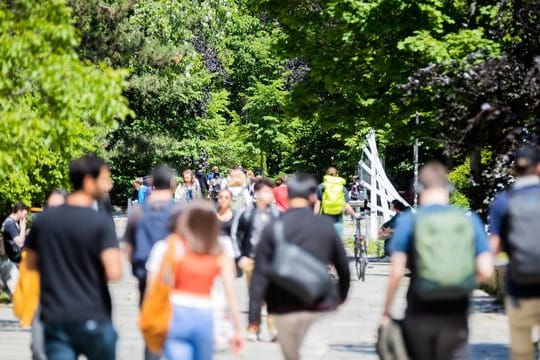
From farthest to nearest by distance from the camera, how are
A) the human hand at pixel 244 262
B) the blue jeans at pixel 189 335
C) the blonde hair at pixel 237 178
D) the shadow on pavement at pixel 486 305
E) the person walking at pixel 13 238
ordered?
the blonde hair at pixel 237 178 → the shadow on pavement at pixel 486 305 → the person walking at pixel 13 238 → the human hand at pixel 244 262 → the blue jeans at pixel 189 335

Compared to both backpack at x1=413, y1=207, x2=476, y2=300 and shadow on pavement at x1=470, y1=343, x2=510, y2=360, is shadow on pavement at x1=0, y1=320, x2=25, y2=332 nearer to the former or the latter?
shadow on pavement at x1=470, y1=343, x2=510, y2=360

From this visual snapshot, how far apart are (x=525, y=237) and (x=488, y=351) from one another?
5528 mm

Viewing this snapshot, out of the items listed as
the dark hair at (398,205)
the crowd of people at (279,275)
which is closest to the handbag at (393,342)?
the crowd of people at (279,275)

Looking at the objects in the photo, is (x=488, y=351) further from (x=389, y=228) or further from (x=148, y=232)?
(x=389, y=228)

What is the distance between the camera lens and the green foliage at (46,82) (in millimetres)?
15727

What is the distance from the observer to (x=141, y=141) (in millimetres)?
61375

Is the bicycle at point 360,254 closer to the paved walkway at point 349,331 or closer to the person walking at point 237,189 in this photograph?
the paved walkway at point 349,331

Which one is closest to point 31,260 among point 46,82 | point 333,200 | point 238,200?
point 46,82

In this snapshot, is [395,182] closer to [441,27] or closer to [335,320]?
[441,27]

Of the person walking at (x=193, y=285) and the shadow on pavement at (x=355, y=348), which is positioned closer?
A: the person walking at (x=193, y=285)

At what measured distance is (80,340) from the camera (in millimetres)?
8359

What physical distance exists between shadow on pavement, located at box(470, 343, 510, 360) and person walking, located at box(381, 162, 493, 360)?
596cm

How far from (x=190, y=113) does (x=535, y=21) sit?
4570 centimetres

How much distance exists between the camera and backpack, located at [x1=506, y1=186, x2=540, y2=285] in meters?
9.76
